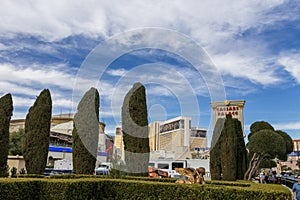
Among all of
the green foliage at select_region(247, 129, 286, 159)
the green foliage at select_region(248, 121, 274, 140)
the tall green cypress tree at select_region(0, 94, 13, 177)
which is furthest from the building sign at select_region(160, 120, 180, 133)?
the tall green cypress tree at select_region(0, 94, 13, 177)

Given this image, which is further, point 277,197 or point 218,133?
point 218,133

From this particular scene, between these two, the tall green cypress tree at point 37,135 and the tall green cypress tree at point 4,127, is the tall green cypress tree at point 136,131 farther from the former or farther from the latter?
the tall green cypress tree at point 4,127

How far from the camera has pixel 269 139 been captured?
22.2 metres

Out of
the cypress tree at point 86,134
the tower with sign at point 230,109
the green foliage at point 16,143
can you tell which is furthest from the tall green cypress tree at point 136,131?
the green foliage at point 16,143

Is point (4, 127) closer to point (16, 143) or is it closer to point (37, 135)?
point (37, 135)

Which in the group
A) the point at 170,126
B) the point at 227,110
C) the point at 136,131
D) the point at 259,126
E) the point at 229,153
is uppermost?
the point at 170,126

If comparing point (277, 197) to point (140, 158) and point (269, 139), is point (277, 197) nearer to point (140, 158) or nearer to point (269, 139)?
point (140, 158)

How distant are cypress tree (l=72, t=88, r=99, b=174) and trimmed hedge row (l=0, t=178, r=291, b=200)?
17.7ft

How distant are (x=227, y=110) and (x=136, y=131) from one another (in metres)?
19.2

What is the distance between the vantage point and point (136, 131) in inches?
534

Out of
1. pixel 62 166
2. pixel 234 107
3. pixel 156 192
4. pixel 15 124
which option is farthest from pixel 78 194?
pixel 15 124

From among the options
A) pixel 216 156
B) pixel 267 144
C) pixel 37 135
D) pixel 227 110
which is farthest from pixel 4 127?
pixel 227 110

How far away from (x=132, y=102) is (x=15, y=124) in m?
78.1

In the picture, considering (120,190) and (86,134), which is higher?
(86,134)
